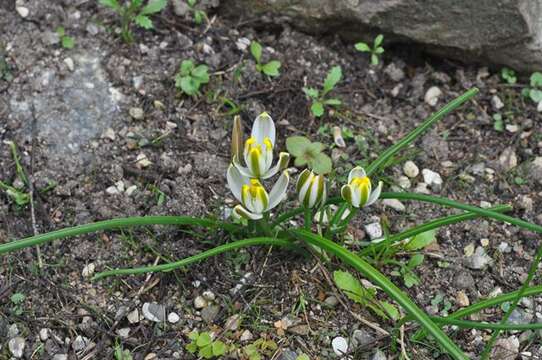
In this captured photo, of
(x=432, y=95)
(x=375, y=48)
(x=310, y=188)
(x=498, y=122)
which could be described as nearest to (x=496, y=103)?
(x=498, y=122)

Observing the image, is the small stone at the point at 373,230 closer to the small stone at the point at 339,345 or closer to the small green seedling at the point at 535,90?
the small stone at the point at 339,345

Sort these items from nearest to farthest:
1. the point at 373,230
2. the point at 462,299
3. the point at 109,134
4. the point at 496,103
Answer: the point at 462,299 → the point at 373,230 → the point at 109,134 → the point at 496,103

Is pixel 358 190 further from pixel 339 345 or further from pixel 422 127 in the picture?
pixel 339 345

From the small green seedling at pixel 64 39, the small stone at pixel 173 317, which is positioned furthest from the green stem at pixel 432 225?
the small green seedling at pixel 64 39

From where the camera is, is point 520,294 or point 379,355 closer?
point 520,294

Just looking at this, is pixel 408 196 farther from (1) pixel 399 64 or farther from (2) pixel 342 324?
(1) pixel 399 64

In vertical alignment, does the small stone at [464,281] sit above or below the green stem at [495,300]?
below

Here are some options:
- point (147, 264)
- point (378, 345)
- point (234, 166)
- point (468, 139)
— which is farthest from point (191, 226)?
point (468, 139)

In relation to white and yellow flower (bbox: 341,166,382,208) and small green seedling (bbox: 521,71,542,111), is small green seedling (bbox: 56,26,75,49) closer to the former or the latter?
white and yellow flower (bbox: 341,166,382,208)
